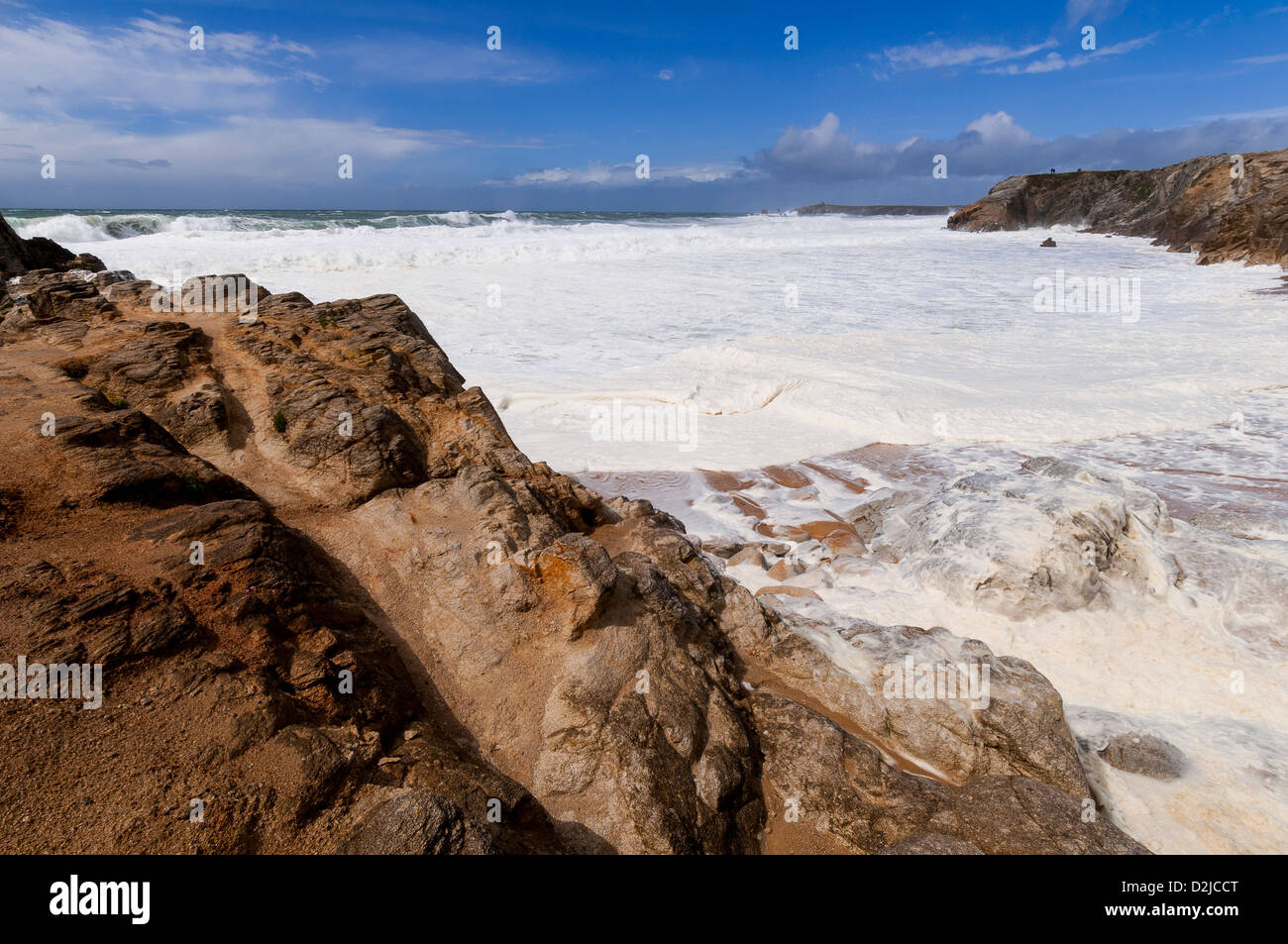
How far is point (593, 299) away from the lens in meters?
22.8

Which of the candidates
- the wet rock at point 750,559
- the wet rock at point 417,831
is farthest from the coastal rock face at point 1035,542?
the wet rock at point 417,831

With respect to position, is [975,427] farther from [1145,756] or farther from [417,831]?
[417,831]

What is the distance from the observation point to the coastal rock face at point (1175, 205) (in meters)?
28.9

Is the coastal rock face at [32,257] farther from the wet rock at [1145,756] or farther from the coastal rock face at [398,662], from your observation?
the wet rock at [1145,756]

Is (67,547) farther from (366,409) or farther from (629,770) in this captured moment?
(629,770)

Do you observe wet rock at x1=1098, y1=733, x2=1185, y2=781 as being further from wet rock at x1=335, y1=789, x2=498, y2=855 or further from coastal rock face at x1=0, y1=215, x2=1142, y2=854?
wet rock at x1=335, y1=789, x2=498, y2=855

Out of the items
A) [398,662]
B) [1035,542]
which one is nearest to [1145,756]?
[1035,542]

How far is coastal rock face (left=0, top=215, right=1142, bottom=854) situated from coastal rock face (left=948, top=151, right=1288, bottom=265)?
33863 mm

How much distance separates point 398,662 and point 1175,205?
177 ft

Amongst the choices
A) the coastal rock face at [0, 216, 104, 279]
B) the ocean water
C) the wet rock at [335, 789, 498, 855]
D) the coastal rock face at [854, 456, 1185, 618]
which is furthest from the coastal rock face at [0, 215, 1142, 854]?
the coastal rock face at [0, 216, 104, 279]

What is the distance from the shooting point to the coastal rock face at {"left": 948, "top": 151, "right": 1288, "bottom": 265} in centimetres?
2892

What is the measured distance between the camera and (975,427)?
36.1ft
